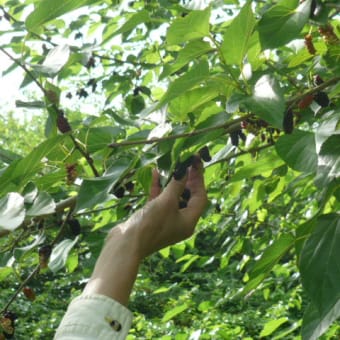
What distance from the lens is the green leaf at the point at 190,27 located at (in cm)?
113

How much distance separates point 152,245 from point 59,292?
6.91 m

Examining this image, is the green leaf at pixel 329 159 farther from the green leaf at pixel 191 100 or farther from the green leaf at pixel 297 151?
the green leaf at pixel 191 100

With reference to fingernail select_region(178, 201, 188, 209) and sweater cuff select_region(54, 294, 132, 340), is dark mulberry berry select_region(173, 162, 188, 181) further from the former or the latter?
sweater cuff select_region(54, 294, 132, 340)

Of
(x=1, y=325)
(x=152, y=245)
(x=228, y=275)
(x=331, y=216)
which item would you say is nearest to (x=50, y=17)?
(x=152, y=245)

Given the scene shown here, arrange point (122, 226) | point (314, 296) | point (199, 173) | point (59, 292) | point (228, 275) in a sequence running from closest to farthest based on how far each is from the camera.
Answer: point (314, 296) < point (122, 226) < point (199, 173) < point (228, 275) < point (59, 292)

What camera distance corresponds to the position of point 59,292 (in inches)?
312

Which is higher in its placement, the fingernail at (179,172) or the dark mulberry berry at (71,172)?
the dark mulberry berry at (71,172)

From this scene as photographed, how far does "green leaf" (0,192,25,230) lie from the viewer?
844 mm

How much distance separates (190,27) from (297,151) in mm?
255

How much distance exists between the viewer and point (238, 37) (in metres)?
1.10

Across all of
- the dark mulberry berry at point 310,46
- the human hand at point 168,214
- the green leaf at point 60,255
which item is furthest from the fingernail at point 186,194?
the dark mulberry berry at point 310,46

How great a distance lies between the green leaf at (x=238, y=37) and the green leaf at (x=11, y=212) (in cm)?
40

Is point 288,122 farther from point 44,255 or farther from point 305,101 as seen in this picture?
point 44,255

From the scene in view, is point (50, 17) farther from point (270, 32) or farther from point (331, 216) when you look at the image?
point (331, 216)
